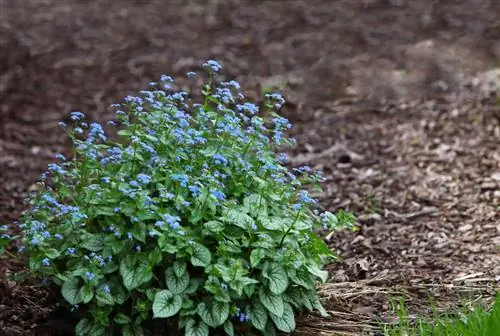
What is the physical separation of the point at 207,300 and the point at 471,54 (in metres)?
4.48

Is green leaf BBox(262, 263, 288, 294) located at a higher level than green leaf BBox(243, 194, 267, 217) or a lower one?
lower

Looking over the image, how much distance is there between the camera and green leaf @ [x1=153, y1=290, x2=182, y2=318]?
8.96 feet

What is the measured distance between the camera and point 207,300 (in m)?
2.86

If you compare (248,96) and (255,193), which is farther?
(248,96)

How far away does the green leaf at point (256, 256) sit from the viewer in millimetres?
2803

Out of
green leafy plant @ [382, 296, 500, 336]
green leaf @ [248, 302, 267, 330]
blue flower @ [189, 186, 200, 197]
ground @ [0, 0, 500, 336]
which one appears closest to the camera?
green leafy plant @ [382, 296, 500, 336]

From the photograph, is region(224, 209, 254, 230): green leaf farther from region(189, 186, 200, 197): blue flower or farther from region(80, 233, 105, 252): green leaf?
region(80, 233, 105, 252): green leaf

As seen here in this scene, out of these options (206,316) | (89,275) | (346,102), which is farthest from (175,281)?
(346,102)

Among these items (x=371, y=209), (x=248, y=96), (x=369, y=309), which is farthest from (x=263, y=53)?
(x=369, y=309)

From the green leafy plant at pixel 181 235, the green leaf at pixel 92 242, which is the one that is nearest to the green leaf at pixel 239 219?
the green leafy plant at pixel 181 235

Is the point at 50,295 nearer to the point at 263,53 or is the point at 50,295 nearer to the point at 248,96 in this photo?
the point at 248,96

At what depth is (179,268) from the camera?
9.22 feet

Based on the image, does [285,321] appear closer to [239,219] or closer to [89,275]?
[239,219]

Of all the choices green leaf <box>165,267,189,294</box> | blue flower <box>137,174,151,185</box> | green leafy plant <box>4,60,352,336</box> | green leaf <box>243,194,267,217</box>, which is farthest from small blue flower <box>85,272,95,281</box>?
green leaf <box>243,194,267,217</box>
